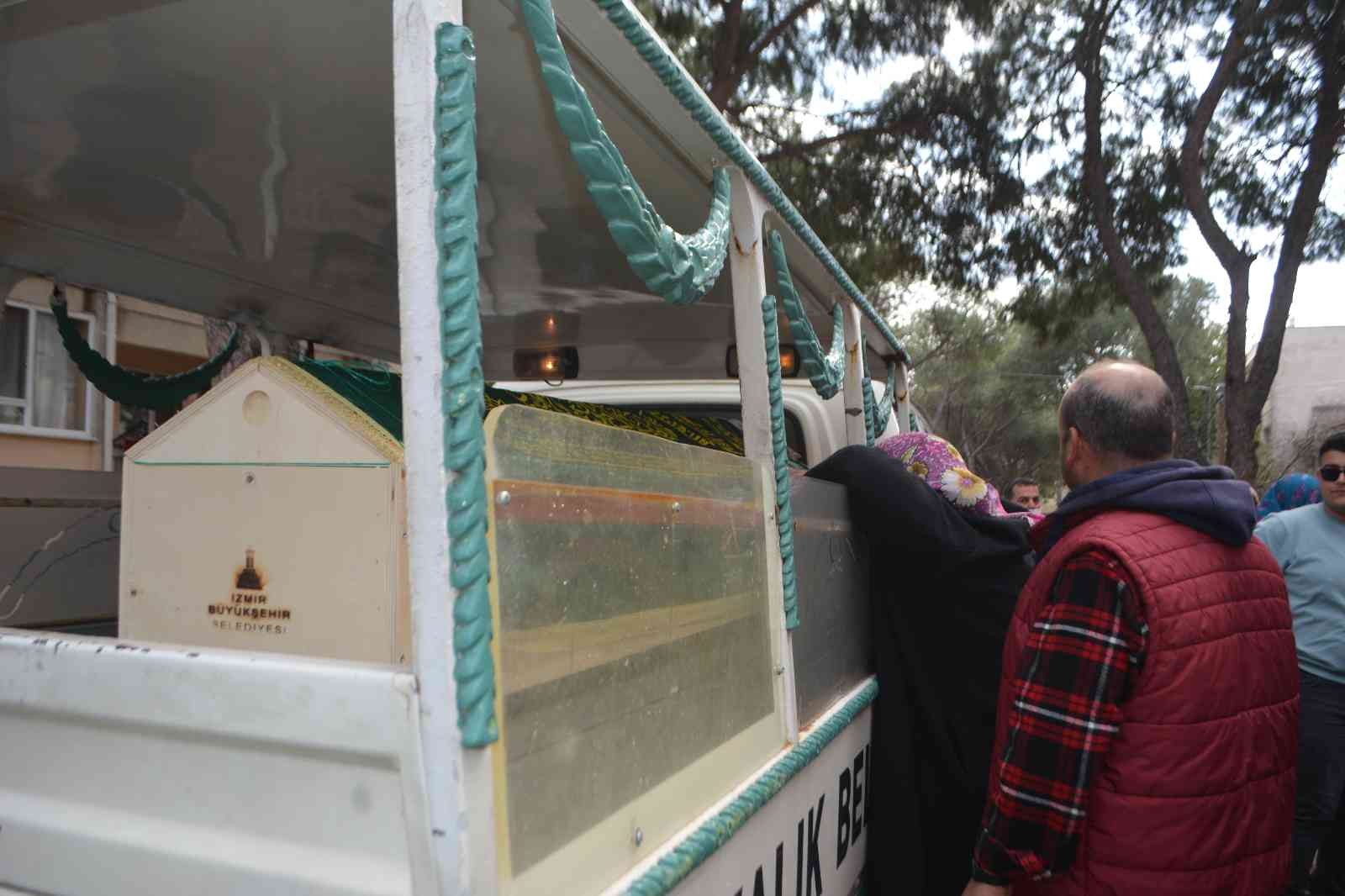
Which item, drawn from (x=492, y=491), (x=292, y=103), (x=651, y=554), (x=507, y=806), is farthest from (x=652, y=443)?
(x=292, y=103)

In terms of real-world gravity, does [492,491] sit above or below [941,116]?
below

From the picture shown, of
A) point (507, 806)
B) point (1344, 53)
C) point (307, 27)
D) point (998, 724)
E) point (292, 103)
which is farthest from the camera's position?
point (1344, 53)

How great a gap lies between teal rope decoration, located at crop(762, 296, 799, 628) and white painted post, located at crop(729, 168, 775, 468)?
1cm

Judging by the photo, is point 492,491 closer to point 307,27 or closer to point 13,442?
point 307,27

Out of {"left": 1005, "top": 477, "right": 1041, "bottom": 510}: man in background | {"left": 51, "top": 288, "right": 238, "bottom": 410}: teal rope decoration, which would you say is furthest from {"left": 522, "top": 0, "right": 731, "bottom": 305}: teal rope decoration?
{"left": 1005, "top": 477, "right": 1041, "bottom": 510}: man in background

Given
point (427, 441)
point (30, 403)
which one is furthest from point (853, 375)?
point (30, 403)

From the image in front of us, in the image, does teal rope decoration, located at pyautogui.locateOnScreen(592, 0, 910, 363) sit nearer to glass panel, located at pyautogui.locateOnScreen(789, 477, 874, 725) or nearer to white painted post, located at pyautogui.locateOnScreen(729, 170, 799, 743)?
white painted post, located at pyautogui.locateOnScreen(729, 170, 799, 743)

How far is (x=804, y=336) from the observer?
2406 mm

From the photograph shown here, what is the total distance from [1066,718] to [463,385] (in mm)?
1250

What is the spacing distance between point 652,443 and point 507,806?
2.00 ft

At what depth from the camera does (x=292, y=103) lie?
182cm

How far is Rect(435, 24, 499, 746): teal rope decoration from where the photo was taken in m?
1.05

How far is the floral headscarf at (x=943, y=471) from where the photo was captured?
2.86 meters

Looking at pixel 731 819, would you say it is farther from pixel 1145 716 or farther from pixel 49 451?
pixel 49 451
